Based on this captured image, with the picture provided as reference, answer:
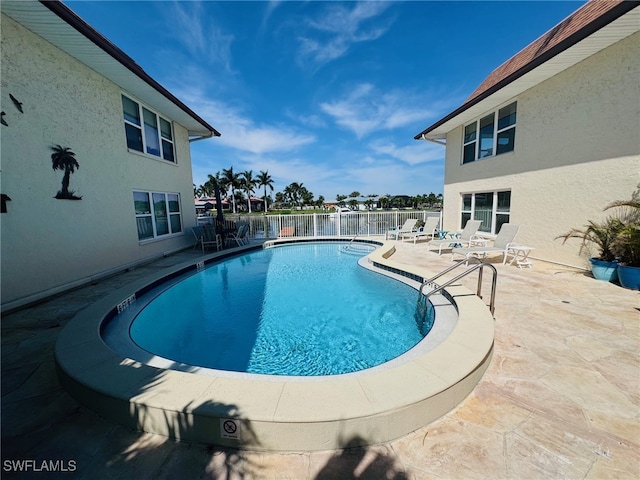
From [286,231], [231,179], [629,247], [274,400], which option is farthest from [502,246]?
[231,179]

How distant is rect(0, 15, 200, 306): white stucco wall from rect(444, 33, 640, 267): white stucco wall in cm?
1191

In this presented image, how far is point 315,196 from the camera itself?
69188mm

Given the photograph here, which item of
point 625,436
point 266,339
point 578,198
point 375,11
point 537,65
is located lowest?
point 266,339

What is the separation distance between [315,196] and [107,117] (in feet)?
207

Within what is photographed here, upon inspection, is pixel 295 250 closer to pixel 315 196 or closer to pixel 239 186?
pixel 239 186

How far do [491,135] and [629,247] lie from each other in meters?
5.74

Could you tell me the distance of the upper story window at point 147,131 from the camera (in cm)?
777

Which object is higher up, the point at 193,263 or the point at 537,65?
the point at 537,65

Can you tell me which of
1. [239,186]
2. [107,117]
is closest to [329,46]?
[107,117]

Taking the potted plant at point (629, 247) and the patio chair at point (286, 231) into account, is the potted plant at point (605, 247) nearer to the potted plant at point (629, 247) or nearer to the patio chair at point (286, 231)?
the potted plant at point (629, 247)

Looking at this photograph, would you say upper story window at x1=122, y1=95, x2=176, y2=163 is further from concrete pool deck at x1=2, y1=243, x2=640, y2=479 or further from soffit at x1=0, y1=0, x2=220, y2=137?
concrete pool deck at x1=2, y1=243, x2=640, y2=479

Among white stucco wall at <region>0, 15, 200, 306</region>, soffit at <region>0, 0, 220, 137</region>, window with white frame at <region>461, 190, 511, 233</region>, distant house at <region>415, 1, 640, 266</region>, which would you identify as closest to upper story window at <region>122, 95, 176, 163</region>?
soffit at <region>0, 0, 220, 137</region>

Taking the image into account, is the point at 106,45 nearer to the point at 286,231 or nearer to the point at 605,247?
the point at 286,231

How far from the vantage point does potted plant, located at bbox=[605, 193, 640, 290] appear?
473 centimetres
